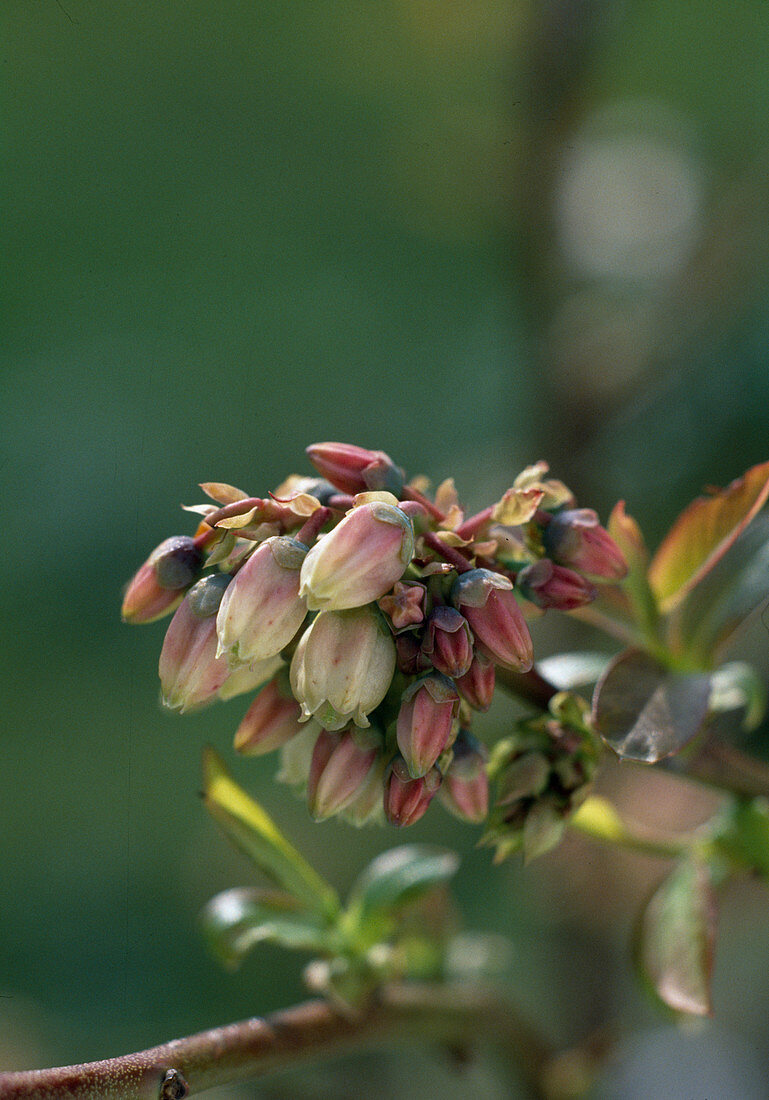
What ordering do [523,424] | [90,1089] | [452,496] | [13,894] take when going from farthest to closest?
[523,424]
[13,894]
[452,496]
[90,1089]

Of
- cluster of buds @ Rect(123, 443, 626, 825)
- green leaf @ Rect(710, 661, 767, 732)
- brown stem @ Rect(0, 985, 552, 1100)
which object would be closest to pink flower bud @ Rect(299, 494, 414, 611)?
cluster of buds @ Rect(123, 443, 626, 825)

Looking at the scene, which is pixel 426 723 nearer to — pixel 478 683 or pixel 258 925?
pixel 478 683

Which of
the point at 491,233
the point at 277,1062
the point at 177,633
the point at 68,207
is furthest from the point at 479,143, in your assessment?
the point at 277,1062

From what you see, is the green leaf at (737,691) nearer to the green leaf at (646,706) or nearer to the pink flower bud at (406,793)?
the green leaf at (646,706)

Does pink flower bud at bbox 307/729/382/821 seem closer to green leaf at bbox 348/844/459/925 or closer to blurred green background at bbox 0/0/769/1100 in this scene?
green leaf at bbox 348/844/459/925

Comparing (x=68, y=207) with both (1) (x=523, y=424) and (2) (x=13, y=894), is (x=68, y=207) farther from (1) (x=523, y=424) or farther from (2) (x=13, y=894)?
(2) (x=13, y=894)

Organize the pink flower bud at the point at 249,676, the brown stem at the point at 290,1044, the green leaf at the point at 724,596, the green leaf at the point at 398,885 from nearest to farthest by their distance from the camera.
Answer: the brown stem at the point at 290,1044, the pink flower bud at the point at 249,676, the green leaf at the point at 724,596, the green leaf at the point at 398,885

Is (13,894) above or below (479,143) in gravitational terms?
below

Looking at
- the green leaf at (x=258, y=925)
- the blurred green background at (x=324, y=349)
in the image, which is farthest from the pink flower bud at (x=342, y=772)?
the blurred green background at (x=324, y=349)
